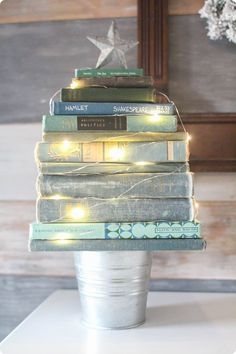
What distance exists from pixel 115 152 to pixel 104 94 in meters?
0.13

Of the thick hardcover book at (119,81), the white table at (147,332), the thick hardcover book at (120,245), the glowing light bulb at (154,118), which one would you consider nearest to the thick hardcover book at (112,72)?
the thick hardcover book at (119,81)

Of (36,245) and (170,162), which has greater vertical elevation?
(170,162)

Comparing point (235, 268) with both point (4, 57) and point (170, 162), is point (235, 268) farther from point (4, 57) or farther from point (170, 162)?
point (4, 57)

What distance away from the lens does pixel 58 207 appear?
1062 mm

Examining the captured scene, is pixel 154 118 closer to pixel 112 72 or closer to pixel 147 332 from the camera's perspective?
pixel 112 72

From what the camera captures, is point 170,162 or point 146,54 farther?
point 146,54

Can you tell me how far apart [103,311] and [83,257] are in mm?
119

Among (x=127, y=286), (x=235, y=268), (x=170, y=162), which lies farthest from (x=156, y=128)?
(x=235, y=268)

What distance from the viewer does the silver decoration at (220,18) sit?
128cm

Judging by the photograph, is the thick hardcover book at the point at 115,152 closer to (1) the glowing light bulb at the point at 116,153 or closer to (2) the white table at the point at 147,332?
(1) the glowing light bulb at the point at 116,153

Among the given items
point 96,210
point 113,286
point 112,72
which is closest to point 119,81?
point 112,72

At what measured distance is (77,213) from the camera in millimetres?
1062

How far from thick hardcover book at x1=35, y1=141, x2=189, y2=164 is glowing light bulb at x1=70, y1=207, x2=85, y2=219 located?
0.10 m

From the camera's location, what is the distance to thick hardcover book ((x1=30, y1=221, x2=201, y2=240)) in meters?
1.05
